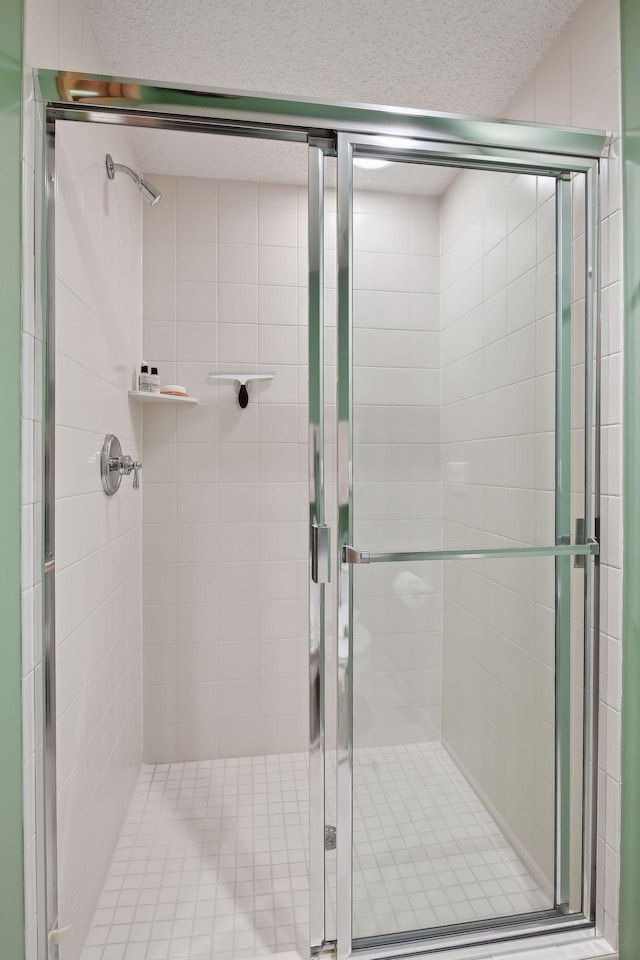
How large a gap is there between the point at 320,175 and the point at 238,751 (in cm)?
224

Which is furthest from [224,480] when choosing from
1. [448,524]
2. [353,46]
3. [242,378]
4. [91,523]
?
[353,46]

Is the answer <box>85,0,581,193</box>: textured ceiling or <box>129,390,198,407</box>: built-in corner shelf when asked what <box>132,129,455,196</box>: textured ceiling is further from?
<box>129,390,198,407</box>: built-in corner shelf

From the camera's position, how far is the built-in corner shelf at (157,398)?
6.57ft

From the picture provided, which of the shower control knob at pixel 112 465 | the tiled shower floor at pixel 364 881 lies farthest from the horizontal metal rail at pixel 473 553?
the shower control knob at pixel 112 465

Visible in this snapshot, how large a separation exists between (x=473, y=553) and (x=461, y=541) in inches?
1.6

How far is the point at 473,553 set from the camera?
132 cm

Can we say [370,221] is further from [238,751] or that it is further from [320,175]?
[238,751]

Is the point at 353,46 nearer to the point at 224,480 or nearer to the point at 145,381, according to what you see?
the point at 145,381

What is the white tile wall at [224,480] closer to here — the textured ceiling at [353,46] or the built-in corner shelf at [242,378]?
the built-in corner shelf at [242,378]

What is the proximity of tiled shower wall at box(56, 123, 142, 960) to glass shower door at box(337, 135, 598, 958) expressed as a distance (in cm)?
65

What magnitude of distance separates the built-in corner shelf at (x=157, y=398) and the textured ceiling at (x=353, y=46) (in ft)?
3.21

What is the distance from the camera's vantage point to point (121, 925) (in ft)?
4.68

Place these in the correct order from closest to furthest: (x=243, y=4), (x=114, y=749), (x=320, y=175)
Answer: (x=320, y=175) < (x=243, y=4) < (x=114, y=749)

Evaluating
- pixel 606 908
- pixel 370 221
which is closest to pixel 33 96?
pixel 370 221
